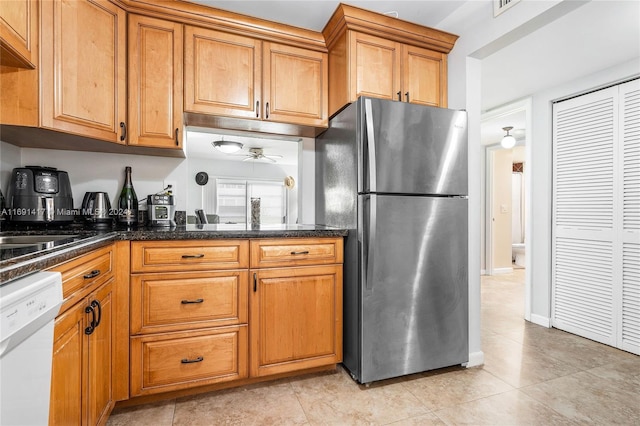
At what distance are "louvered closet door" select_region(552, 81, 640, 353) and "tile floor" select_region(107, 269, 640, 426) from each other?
395 mm

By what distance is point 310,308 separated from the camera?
1904 mm

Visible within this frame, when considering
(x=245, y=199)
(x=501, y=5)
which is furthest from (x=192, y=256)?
(x=245, y=199)

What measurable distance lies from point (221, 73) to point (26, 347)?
70.4 inches

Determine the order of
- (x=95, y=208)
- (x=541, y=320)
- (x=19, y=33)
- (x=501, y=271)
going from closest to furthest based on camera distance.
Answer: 1. (x=19, y=33)
2. (x=95, y=208)
3. (x=541, y=320)
4. (x=501, y=271)

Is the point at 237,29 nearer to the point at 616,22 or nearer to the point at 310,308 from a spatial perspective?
the point at 310,308

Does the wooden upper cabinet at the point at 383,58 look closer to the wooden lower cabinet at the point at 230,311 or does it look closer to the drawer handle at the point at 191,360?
the wooden lower cabinet at the point at 230,311

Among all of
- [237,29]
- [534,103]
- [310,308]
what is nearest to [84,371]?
[310,308]

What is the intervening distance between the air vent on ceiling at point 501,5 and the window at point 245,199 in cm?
503

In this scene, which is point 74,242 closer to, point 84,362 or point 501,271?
point 84,362

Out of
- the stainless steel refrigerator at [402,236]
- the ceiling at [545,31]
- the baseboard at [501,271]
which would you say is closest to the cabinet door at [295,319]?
the stainless steel refrigerator at [402,236]

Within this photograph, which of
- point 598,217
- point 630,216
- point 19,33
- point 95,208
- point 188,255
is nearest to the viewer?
point 19,33

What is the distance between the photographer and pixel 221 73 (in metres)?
2.04

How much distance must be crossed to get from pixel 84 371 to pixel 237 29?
2004 millimetres

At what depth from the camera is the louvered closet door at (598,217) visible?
2420 millimetres
